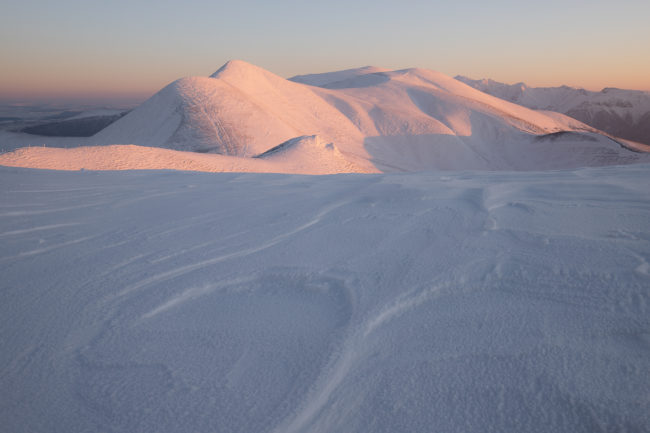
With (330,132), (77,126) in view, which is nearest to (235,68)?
(330,132)

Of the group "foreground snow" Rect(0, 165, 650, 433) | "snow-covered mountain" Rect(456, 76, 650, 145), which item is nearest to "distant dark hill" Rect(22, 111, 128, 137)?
"foreground snow" Rect(0, 165, 650, 433)

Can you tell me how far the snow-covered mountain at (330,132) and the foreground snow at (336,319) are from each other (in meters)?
7.04

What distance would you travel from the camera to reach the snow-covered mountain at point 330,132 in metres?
12.1

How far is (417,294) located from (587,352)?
0.53m

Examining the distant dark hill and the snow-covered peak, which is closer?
the distant dark hill

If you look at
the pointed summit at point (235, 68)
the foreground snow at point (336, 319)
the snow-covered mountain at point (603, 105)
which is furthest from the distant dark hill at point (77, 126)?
the snow-covered mountain at point (603, 105)

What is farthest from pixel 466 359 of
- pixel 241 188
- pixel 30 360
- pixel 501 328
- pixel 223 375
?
pixel 241 188

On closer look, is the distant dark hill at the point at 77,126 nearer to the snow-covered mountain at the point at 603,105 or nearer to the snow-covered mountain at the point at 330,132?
the snow-covered mountain at the point at 330,132

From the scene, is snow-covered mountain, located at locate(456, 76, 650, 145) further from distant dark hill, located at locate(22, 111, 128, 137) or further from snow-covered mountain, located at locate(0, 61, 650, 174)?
distant dark hill, located at locate(22, 111, 128, 137)

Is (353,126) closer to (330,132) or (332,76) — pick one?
(330,132)

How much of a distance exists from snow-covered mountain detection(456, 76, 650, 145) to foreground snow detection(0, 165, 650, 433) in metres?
77.9

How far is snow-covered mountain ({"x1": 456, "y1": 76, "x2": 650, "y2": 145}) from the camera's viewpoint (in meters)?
66.0

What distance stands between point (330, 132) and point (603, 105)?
71971mm

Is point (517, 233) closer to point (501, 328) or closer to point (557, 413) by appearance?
point (501, 328)
